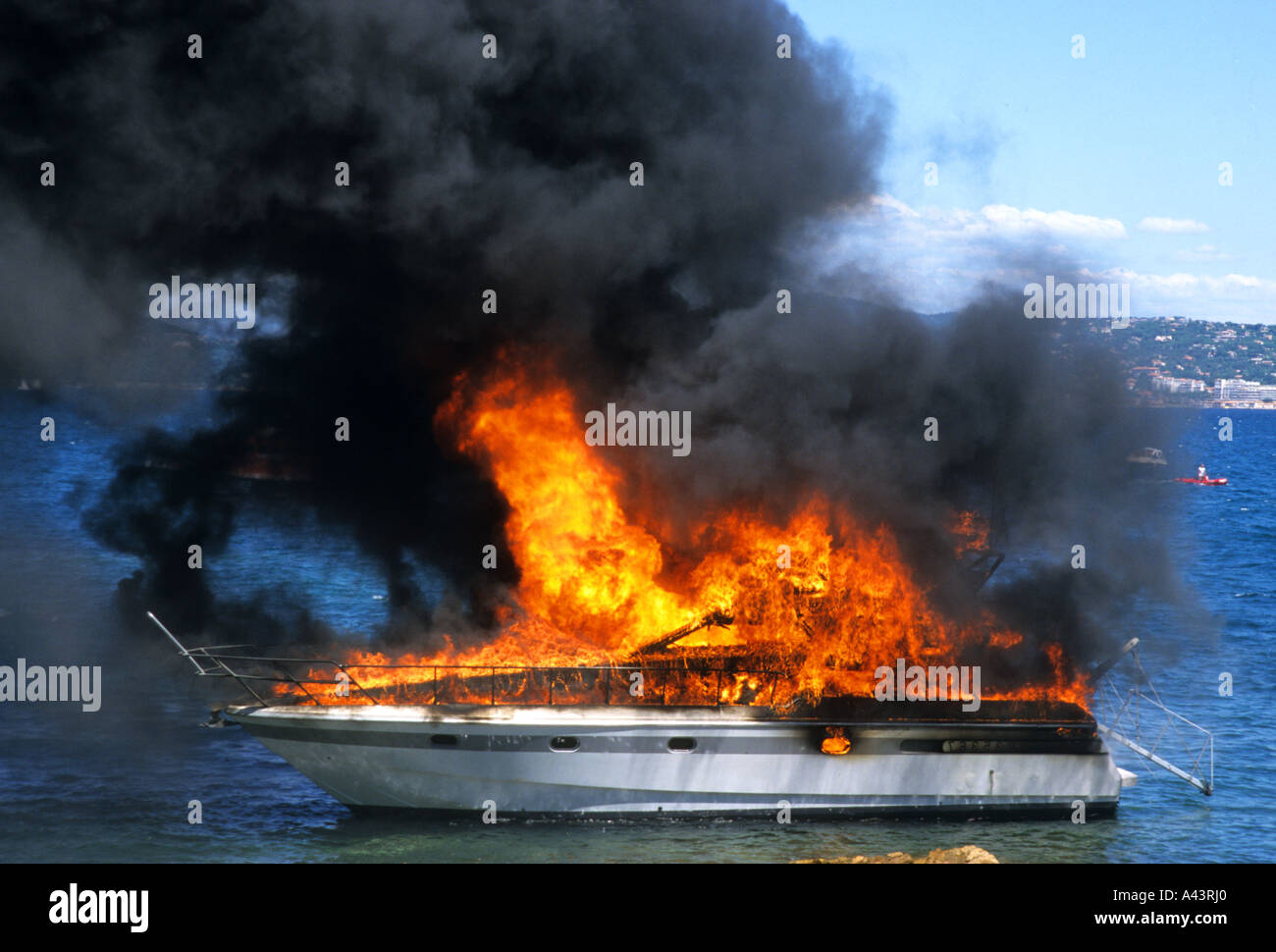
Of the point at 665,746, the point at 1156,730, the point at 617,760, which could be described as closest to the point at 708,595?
the point at 665,746

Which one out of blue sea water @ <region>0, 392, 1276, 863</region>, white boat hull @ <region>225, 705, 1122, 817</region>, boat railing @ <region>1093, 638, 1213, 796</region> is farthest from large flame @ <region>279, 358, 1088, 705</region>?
boat railing @ <region>1093, 638, 1213, 796</region>

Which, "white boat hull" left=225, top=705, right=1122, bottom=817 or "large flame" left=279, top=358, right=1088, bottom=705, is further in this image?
"large flame" left=279, top=358, right=1088, bottom=705

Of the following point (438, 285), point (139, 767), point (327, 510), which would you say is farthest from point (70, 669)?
point (438, 285)

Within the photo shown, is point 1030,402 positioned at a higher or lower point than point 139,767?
higher

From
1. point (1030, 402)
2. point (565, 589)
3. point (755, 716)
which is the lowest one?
point (755, 716)

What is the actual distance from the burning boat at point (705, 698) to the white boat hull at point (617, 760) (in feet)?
0.16

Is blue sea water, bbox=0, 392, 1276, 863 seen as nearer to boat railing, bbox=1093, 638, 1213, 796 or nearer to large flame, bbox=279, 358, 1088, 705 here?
boat railing, bbox=1093, 638, 1213, 796

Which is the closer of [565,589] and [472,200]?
[565,589]

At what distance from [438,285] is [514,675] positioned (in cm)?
1289

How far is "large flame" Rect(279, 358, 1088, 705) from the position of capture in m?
33.5

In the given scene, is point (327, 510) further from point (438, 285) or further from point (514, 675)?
point (514, 675)

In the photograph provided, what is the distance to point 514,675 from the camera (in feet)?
109

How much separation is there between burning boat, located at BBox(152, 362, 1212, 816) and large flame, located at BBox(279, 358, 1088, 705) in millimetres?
60

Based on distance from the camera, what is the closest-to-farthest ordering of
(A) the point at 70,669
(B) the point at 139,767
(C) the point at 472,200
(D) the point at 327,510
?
(B) the point at 139,767, (C) the point at 472,200, (D) the point at 327,510, (A) the point at 70,669
